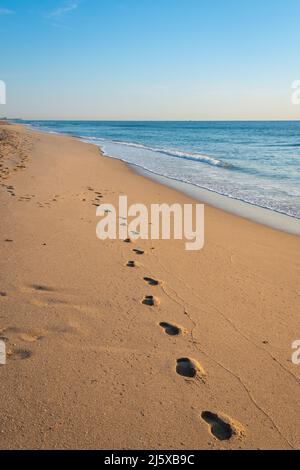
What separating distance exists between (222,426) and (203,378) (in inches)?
18.7

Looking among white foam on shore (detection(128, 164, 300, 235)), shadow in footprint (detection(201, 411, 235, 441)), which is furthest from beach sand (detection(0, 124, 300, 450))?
white foam on shore (detection(128, 164, 300, 235))

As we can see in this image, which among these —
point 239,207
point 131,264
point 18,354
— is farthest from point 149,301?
point 239,207

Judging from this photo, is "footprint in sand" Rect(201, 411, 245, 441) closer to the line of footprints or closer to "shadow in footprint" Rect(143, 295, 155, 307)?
the line of footprints

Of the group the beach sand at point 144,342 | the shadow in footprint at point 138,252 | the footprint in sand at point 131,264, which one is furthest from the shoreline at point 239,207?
the footprint in sand at point 131,264

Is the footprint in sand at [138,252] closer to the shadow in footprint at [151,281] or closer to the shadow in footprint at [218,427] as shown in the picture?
the shadow in footprint at [151,281]

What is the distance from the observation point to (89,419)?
100 inches

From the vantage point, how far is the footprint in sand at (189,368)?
3.06 metres

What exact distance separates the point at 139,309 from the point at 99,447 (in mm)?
1732

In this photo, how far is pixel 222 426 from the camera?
258 cm

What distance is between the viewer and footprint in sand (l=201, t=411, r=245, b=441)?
2.51 m

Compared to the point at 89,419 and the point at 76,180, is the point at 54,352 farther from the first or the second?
the point at 76,180

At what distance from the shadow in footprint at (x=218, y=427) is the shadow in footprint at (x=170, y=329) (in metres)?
1.00
